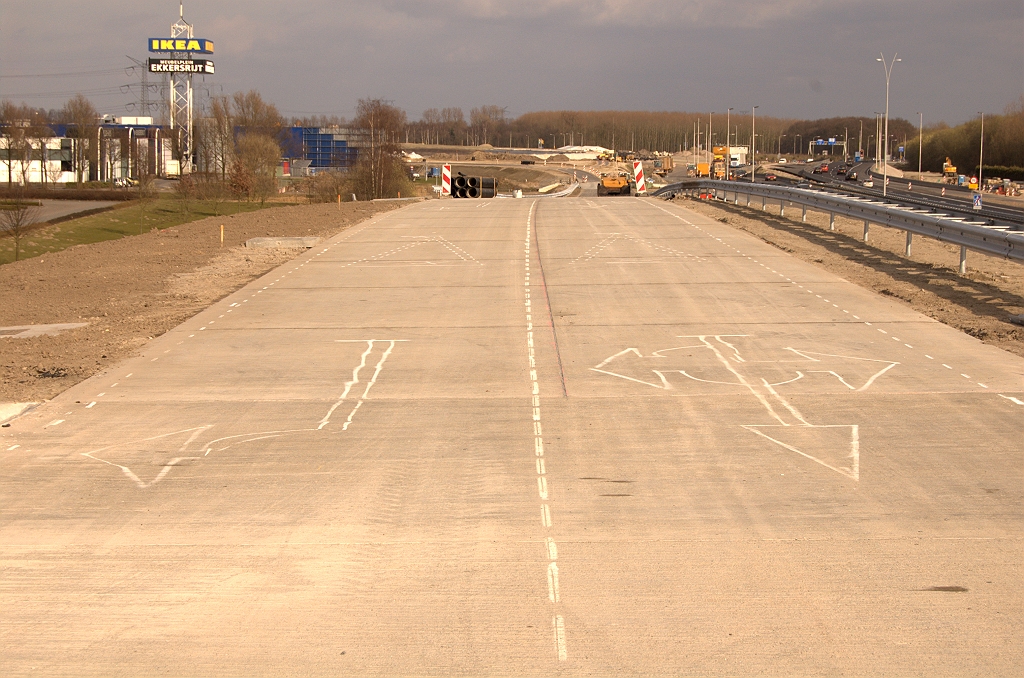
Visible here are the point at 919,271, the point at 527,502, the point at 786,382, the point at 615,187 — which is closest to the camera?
the point at 527,502

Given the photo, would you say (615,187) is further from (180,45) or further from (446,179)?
(180,45)

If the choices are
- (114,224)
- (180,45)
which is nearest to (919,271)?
(114,224)

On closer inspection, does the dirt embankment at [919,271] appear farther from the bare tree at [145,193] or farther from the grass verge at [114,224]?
the bare tree at [145,193]

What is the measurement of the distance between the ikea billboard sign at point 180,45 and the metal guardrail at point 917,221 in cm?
12264

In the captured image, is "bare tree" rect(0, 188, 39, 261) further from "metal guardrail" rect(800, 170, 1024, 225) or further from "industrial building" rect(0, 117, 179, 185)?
"industrial building" rect(0, 117, 179, 185)

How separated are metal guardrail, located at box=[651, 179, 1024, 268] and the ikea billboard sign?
4828 inches

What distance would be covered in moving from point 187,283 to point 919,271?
16.0 metres

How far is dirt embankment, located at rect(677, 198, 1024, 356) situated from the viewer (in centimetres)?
1658

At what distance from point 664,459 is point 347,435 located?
11.0 feet

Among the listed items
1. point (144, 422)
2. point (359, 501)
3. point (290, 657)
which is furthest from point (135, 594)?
point (144, 422)

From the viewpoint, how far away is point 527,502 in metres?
8.48

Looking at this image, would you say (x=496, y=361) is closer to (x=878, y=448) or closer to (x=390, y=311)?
(x=390, y=311)

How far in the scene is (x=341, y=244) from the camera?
2814 centimetres

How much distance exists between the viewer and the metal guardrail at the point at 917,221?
61.4 ft
